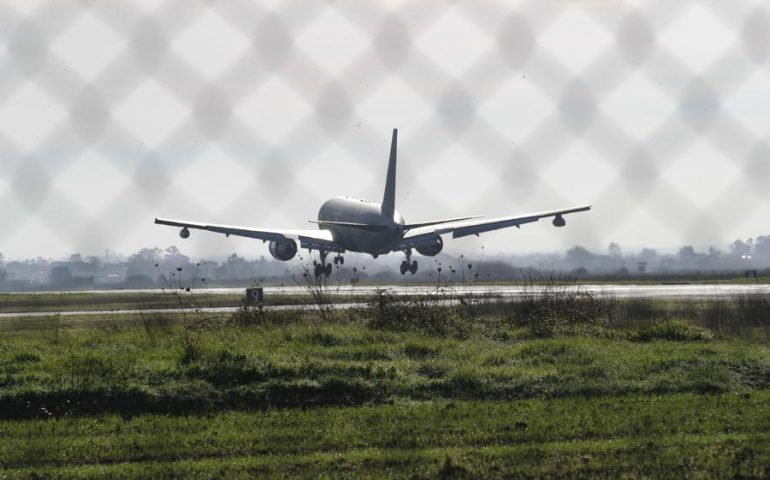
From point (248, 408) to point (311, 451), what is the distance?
369 cm

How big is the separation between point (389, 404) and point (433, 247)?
5366 cm

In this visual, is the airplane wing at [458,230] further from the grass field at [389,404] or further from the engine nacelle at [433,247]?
the grass field at [389,404]

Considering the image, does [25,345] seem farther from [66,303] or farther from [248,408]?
[66,303]

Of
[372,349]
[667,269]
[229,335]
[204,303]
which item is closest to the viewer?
[372,349]

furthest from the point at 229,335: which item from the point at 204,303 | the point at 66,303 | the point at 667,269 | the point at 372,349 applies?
the point at 667,269

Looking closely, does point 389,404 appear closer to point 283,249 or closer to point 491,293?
point 491,293

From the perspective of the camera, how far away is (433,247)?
67.3 m

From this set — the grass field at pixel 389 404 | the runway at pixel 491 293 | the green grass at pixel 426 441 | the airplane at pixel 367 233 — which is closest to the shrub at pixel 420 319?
the grass field at pixel 389 404

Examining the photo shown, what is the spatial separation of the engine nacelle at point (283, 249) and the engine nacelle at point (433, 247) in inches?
372

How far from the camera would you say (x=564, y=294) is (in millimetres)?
28562

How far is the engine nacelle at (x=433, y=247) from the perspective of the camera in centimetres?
6694

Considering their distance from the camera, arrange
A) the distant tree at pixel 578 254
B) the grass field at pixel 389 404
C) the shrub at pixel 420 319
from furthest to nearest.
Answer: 1. the shrub at pixel 420 319
2. the distant tree at pixel 578 254
3. the grass field at pixel 389 404

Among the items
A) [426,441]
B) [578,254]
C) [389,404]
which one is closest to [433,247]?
[578,254]

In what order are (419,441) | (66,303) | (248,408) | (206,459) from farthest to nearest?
(66,303)
(248,408)
(419,441)
(206,459)
